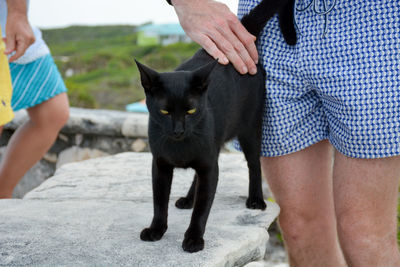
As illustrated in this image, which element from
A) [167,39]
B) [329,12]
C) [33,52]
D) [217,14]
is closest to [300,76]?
[329,12]

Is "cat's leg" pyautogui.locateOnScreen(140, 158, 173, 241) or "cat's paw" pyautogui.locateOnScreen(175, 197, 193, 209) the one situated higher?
"cat's leg" pyautogui.locateOnScreen(140, 158, 173, 241)

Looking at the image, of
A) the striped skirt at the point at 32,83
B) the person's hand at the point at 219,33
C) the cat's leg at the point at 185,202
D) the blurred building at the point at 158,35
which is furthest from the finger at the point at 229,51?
the blurred building at the point at 158,35

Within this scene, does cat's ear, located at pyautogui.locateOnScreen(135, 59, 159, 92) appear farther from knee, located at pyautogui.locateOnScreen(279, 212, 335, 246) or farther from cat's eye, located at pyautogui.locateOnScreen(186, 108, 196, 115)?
knee, located at pyautogui.locateOnScreen(279, 212, 335, 246)

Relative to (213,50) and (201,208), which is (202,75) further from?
(201,208)

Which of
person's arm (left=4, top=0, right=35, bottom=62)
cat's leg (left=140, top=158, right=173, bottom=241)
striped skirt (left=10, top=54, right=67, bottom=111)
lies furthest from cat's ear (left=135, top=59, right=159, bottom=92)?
striped skirt (left=10, top=54, right=67, bottom=111)

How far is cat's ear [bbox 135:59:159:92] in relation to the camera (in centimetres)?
135

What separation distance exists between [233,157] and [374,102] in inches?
58.9

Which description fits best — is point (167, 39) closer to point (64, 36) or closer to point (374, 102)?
point (64, 36)

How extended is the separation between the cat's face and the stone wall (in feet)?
7.43

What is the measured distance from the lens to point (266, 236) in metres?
1.71

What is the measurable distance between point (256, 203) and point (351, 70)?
65cm

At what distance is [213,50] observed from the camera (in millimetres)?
1646

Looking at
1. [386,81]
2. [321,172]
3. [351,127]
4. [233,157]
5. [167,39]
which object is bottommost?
[167,39]

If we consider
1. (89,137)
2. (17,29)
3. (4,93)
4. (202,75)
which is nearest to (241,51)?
(202,75)
